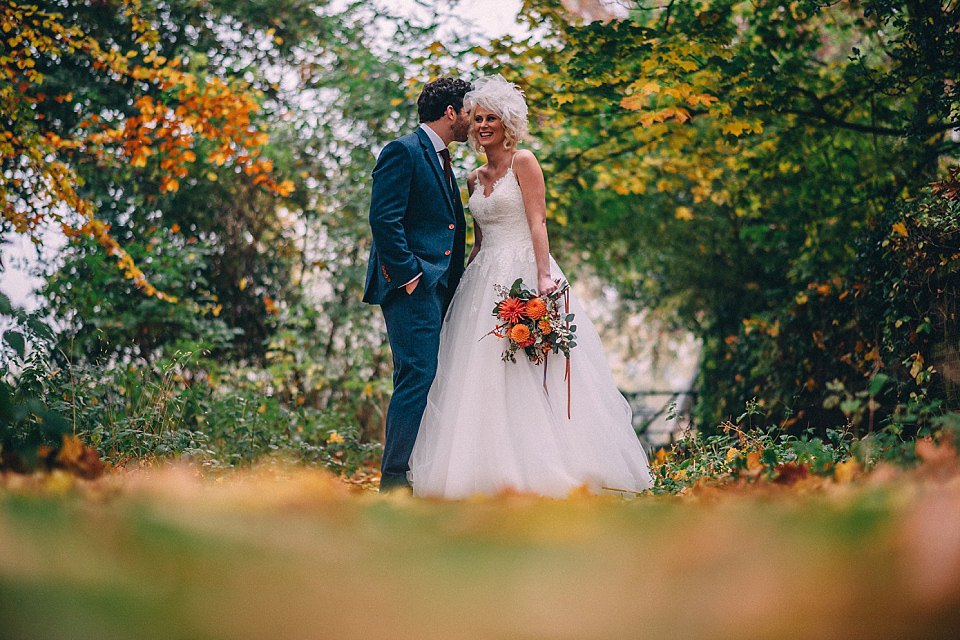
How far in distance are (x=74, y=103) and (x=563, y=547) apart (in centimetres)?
648

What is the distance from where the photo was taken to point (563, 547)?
1.54m

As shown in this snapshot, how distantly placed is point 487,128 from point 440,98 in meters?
0.31

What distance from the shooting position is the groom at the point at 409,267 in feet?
11.3

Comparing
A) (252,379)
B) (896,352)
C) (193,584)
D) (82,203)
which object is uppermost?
(82,203)

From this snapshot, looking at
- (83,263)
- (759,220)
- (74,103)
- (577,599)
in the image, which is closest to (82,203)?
(83,263)

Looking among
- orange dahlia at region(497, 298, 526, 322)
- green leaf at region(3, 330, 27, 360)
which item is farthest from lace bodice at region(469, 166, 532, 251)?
green leaf at region(3, 330, 27, 360)

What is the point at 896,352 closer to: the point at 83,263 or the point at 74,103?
the point at 83,263

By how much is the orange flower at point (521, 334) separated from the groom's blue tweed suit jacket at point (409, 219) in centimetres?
44

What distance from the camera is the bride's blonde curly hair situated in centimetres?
364

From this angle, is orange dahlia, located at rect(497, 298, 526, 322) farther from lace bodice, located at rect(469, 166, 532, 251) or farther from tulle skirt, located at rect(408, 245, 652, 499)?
lace bodice, located at rect(469, 166, 532, 251)

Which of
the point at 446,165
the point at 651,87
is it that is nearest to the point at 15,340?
the point at 446,165

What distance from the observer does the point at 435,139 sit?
3766 mm

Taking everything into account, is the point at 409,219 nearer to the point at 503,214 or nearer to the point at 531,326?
the point at 503,214

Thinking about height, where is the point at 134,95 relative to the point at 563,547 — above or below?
above
